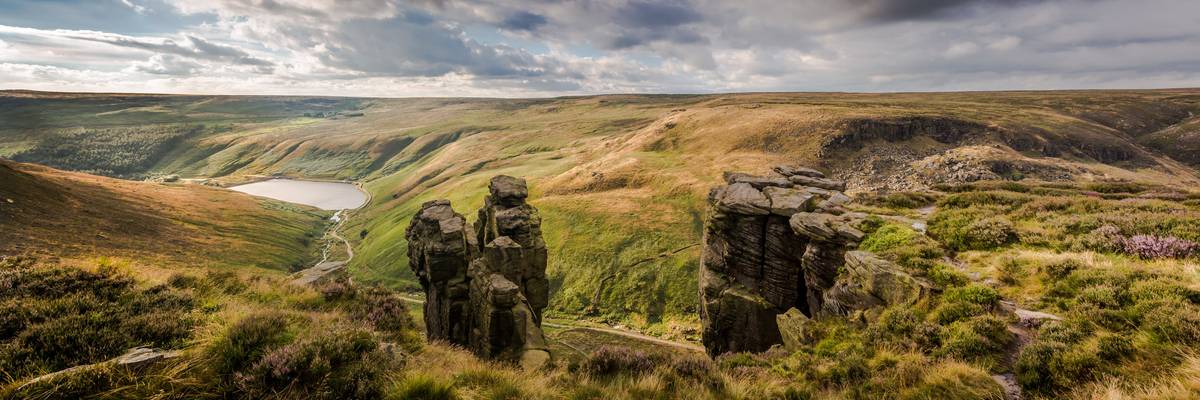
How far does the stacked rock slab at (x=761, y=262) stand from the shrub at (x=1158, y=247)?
399 inches

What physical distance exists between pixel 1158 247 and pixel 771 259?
1558 centimetres

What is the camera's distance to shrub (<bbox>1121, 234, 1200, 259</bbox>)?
1498 centimetres

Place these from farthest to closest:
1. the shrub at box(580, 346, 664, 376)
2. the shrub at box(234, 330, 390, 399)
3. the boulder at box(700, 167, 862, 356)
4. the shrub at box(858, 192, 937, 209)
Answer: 1. the shrub at box(858, 192, 937, 209)
2. the boulder at box(700, 167, 862, 356)
3. the shrub at box(580, 346, 664, 376)
4. the shrub at box(234, 330, 390, 399)

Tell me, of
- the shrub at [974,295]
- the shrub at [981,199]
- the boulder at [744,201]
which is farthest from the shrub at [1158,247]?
the boulder at [744,201]

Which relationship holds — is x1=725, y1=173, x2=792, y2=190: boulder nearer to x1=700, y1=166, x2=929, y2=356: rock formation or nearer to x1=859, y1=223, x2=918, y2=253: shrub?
x1=700, y1=166, x2=929, y2=356: rock formation

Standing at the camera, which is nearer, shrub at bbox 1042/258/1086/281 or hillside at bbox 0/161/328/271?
shrub at bbox 1042/258/1086/281

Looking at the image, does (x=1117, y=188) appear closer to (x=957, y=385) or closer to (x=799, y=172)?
(x=799, y=172)

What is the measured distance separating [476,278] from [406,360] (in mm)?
13853

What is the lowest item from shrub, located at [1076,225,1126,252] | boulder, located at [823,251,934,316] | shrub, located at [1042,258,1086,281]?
boulder, located at [823,251,934,316]

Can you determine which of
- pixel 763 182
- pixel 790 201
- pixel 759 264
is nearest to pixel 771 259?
pixel 759 264

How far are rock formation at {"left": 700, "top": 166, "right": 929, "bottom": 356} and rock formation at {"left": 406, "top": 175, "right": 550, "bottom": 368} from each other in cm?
1294

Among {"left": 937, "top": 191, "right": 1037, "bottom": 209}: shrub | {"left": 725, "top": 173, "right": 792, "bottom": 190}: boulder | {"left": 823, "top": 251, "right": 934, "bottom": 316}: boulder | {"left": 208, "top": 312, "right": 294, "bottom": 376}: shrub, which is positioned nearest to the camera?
{"left": 208, "top": 312, "right": 294, "bottom": 376}: shrub

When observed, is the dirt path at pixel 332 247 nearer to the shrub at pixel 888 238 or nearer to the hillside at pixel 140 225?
the hillside at pixel 140 225

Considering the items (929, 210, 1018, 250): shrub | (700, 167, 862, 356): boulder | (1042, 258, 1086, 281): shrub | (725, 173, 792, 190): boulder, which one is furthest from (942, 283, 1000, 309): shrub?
(725, 173, 792, 190): boulder
